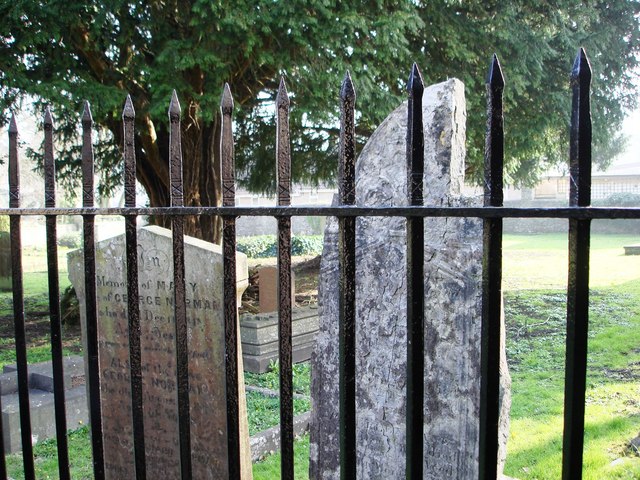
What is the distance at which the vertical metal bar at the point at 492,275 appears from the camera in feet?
4.69

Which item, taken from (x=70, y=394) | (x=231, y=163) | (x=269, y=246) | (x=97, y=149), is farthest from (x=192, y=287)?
(x=269, y=246)

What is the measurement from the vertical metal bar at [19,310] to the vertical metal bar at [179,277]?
2.31 feet

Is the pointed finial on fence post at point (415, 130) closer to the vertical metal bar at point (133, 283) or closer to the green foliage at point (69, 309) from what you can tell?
the vertical metal bar at point (133, 283)

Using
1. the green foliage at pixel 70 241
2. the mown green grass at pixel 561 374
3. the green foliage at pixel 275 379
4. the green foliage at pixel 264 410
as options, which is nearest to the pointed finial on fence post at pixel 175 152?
the mown green grass at pixel 561 374

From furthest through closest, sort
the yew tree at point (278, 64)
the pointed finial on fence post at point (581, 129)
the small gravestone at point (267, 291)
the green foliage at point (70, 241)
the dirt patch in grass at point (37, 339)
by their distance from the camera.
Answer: the green foliage at point (70, 241) → the small gravestone at point (267, 291) → the dirt patch in grass at point (37, 339) → the yew tree at point (278, 64) → the pointed finial on fence post at point (581, 129)

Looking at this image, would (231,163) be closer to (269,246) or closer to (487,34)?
(487,34)

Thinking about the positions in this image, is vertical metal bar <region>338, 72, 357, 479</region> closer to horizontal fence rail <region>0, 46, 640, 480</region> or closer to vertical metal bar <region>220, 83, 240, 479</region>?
horizontal fence rail <region>0, 46, 640, 480</region>

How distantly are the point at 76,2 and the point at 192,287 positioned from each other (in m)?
6.26

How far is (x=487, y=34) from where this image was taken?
9586mm

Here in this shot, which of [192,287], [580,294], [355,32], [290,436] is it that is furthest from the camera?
[355,32]

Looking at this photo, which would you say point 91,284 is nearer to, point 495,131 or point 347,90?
point 347,90

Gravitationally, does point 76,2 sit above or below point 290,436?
above

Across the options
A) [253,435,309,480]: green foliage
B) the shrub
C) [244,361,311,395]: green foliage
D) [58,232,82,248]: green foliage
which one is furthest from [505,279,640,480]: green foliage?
the shrub

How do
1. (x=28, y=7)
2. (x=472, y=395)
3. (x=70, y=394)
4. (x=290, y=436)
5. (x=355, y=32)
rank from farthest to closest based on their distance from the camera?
1. (x=355, y=32)
2. (x=28, y=7)
3. (x=70, y=394)
4. (x=472, y=395)
5. (x=290, y=436)
